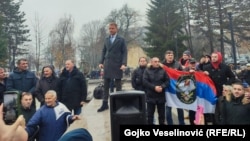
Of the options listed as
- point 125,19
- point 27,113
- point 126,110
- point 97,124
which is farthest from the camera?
point 125,19

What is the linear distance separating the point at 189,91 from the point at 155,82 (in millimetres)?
1086

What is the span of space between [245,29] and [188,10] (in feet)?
25.4

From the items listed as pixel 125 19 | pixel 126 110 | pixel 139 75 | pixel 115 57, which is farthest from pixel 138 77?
pixel 125 19

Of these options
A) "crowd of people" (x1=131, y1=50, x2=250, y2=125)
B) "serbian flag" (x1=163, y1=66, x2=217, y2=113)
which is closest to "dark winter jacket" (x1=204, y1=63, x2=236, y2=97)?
"crowd of people" (x1=131, y1=50, x2=250, y2=125)

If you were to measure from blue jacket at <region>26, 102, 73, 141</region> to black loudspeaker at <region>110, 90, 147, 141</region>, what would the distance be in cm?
88

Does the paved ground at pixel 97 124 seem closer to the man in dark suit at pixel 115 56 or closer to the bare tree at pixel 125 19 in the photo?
the man in dark suit at pixel 115 56

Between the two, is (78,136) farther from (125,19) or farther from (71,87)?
(125,19)

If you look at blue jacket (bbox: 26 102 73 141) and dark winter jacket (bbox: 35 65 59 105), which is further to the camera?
dark winter jacket (bbox: 35 65 59 105)

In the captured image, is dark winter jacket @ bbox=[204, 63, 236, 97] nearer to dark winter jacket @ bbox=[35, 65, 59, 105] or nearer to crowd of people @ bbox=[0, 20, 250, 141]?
crowd of people @ bbox=[0, 20, 250, 141]

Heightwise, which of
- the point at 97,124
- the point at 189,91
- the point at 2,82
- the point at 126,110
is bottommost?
the point at 97,124

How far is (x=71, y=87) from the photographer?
7.69m

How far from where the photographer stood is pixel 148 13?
45.4 metres

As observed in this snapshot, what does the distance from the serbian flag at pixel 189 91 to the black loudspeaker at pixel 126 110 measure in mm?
2391

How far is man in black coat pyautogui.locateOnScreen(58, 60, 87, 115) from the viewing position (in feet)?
25.2
